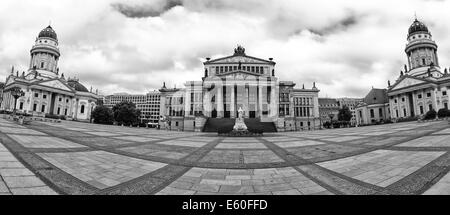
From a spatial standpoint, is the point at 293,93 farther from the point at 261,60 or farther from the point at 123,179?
the point at 123,179

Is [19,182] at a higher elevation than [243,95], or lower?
lower

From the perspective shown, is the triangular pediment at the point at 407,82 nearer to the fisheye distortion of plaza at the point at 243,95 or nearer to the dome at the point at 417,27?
the fisheye distortion of plaza at the point at 243,95

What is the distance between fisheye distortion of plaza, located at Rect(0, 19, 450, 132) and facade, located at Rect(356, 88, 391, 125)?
32 cm

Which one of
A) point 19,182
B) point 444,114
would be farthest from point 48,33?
point 444,114

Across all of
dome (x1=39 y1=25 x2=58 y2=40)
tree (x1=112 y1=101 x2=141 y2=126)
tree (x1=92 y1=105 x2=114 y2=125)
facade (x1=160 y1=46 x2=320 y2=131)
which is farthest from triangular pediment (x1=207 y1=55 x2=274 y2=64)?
dome (x1=39 y1=25 x2=58 y2=40)

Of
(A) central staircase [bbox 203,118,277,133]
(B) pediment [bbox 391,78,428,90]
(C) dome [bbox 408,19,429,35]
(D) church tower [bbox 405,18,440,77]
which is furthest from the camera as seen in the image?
(C) dome [bbox 408,19,429,35]

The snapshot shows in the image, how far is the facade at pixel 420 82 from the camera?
55562 millimetres

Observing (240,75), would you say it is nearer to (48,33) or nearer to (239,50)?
(239,50)

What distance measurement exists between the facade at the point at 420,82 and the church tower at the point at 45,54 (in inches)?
4957

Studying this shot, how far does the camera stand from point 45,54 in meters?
72.4

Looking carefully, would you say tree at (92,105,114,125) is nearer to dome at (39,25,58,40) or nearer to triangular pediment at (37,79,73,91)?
triangular pediment at (37,79,73,91)

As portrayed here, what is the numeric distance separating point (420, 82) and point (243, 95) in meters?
55.2

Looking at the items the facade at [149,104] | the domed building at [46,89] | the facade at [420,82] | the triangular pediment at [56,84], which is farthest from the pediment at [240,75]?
the facade at [149,104]

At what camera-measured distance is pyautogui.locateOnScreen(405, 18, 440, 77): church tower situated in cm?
6694
